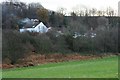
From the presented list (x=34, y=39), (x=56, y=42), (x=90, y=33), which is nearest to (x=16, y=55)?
(x=34, y=39)

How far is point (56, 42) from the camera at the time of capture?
33.2m

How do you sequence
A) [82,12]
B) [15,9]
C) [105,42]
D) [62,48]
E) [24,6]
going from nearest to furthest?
[62,48] < [105,42] < [15,9] < [24,6] < [82,12]

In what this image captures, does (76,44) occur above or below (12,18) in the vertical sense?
below

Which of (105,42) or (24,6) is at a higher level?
(24,6)

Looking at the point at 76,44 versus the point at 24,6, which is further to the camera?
the point at 24,6

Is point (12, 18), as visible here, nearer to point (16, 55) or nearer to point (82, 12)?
point (16, 55)

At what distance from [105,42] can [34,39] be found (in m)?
9.32

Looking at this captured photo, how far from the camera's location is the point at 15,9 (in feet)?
138

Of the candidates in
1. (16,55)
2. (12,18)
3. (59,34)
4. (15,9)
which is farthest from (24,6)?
(16,55)

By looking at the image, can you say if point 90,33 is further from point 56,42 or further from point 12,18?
point 12,18

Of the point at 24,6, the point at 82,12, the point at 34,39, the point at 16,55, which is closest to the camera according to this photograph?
the point at 16,55

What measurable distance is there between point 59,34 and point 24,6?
13.5 meters

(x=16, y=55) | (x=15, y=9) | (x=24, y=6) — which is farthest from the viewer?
(x=24, y=6)

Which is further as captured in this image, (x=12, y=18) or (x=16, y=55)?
(x=12, y=18)
